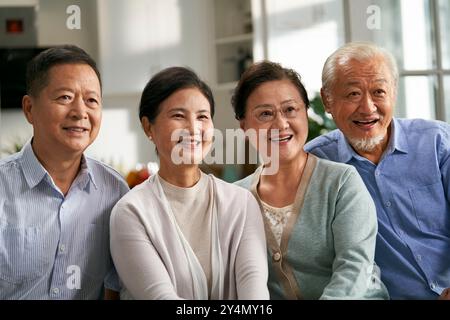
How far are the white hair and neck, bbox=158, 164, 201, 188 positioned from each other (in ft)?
0.95

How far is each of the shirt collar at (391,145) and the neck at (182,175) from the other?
28 cm

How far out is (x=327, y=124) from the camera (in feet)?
3.97

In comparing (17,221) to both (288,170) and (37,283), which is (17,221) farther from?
(288,170)

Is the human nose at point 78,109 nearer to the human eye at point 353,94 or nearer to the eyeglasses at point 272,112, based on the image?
the eyeglasses at point 272,112

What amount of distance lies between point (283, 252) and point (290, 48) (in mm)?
378

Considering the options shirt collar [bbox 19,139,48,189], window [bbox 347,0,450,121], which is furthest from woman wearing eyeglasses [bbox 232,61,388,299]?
shirt collar [bbox 19,139,48,189]

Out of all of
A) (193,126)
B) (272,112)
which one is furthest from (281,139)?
(193,126)

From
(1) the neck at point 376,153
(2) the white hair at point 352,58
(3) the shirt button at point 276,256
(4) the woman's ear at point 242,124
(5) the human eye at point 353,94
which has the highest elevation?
(2) the white hair at point 352,58

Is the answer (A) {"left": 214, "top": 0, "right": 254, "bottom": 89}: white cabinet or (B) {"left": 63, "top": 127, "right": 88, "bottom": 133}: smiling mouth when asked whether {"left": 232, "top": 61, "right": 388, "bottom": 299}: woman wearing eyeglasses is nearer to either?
(A) {"left": 214, "top": 0, "right": 254, "bottom": 89}: white cabinet

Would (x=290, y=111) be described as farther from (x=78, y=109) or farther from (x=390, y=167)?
(x=78, y=109)

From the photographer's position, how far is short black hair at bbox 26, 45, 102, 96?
1.12 metres

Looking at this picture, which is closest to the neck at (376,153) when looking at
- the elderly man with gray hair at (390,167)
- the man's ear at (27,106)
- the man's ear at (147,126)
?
the elderly man with gray hair at (390,167)

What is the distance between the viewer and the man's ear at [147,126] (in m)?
1.12
